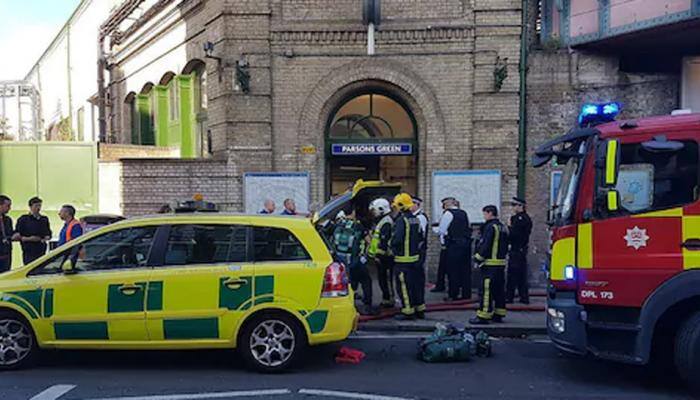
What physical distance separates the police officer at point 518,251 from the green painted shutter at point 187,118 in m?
8.24

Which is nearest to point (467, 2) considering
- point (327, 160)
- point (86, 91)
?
point (327, 160)

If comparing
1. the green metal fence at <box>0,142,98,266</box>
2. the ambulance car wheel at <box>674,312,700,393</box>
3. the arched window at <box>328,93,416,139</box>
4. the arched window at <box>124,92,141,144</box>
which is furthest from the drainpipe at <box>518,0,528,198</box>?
the arched window at <box>124,92,141,144</box>

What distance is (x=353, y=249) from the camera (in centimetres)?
841

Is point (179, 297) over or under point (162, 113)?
under

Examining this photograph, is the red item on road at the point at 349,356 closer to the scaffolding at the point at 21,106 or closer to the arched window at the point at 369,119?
the arched window at the point at 369,119

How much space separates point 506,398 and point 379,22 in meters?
8.04

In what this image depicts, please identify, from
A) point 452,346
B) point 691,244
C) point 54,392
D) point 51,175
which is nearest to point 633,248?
point 691,244

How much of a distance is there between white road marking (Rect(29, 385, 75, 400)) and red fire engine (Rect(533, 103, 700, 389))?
476 centimetres

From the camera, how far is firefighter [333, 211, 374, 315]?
8.34 meters

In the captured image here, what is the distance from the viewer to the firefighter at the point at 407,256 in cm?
794

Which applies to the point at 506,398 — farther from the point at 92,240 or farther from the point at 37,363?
the point at 37,363

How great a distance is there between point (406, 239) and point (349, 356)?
7.25 feet

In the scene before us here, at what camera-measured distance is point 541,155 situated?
5.93 metres

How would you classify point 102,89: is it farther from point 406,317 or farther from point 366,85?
point 406,317
